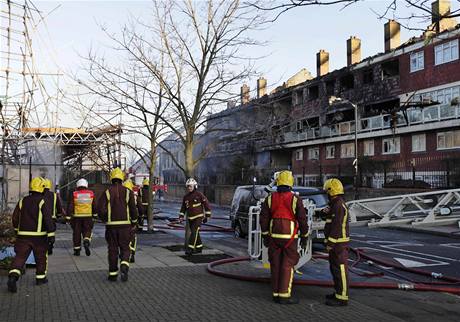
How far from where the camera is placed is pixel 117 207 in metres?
7.89

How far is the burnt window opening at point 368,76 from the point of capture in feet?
127

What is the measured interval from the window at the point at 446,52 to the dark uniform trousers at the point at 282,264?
93.8ft

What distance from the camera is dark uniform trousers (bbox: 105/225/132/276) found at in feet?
25.4

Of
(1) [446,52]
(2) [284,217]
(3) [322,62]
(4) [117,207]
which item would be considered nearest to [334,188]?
(2) [284,217]

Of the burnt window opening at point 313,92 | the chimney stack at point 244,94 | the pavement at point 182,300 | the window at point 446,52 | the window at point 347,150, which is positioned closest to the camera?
the pavement at point 182,300

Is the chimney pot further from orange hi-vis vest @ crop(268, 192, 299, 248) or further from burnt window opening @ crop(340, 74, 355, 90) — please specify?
burnt window opening @ crop(340, 74, 355, 90)

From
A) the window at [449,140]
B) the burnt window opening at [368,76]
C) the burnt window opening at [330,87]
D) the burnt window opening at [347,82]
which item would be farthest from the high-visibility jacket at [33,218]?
the burnt window opening at [330,87]

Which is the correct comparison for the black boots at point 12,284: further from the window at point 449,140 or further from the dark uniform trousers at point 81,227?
the window at point 449,140

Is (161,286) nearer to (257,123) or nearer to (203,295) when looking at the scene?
(203,295)

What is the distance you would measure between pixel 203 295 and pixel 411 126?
29.9m

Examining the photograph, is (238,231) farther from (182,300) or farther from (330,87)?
(330,87)

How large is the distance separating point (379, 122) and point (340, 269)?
3192 centimetres

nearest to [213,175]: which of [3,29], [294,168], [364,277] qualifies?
[294,168]

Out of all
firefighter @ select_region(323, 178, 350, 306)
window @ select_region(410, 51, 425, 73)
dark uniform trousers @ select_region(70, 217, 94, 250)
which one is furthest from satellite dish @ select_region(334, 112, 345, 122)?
firefighter @ select_region(323, 178, 350, 306)
